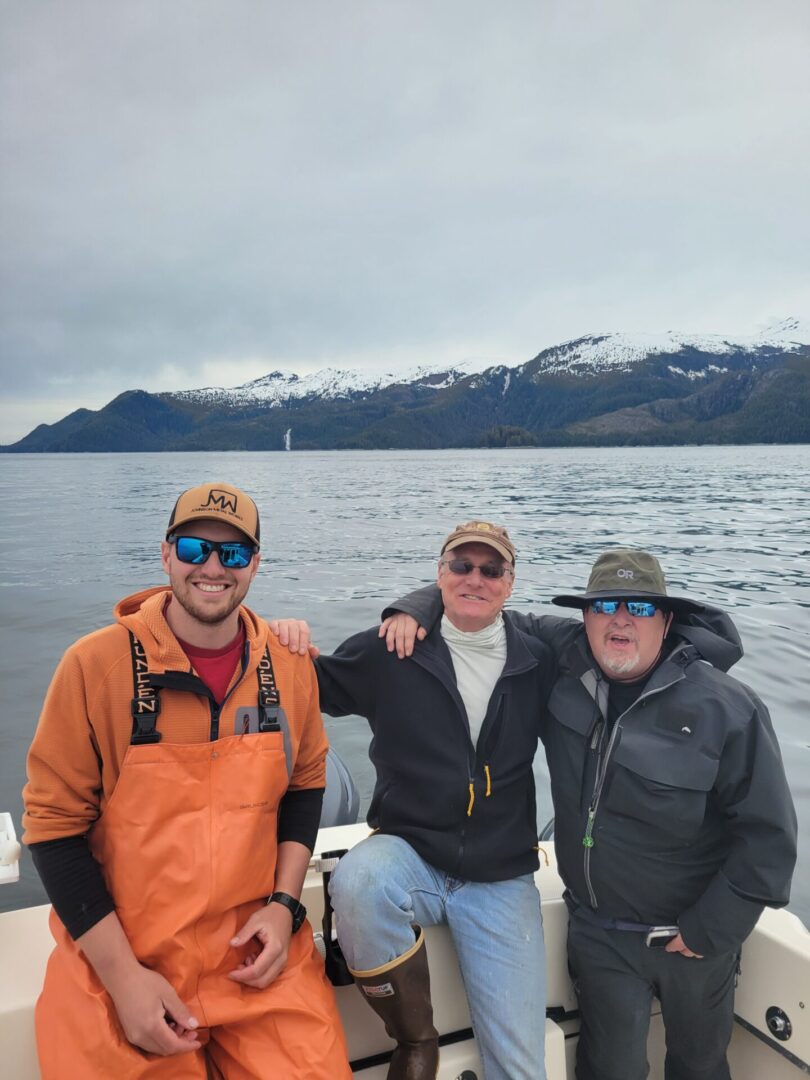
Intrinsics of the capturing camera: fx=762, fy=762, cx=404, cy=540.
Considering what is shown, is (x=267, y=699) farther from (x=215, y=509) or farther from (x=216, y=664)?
(x=215, y=509)

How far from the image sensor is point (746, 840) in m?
2.71

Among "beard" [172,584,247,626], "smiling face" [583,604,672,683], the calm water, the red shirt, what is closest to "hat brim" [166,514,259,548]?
"beard" [172,584,247,626]

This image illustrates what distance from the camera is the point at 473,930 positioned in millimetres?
2895

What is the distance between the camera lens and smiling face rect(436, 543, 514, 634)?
3.28 meters

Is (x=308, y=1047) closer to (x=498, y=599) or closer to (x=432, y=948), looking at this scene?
(x=432, y=948)

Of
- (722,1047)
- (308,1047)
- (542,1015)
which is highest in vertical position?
(308,1047)

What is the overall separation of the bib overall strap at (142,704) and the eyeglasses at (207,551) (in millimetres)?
336

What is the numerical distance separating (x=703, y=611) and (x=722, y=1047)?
1.64 m

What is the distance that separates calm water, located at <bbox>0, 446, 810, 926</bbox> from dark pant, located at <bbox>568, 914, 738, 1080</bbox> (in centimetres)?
285

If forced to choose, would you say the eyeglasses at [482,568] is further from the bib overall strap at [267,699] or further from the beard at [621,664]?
the bib overall strap at [267,699]

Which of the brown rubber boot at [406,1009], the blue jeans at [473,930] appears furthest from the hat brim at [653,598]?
the brown rubber boot at [406,1009]

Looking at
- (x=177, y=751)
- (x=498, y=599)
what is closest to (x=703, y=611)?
(x=498, y=599)

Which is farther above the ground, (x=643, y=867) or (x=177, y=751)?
(x=177, y=751)

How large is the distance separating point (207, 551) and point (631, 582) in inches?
65.4
